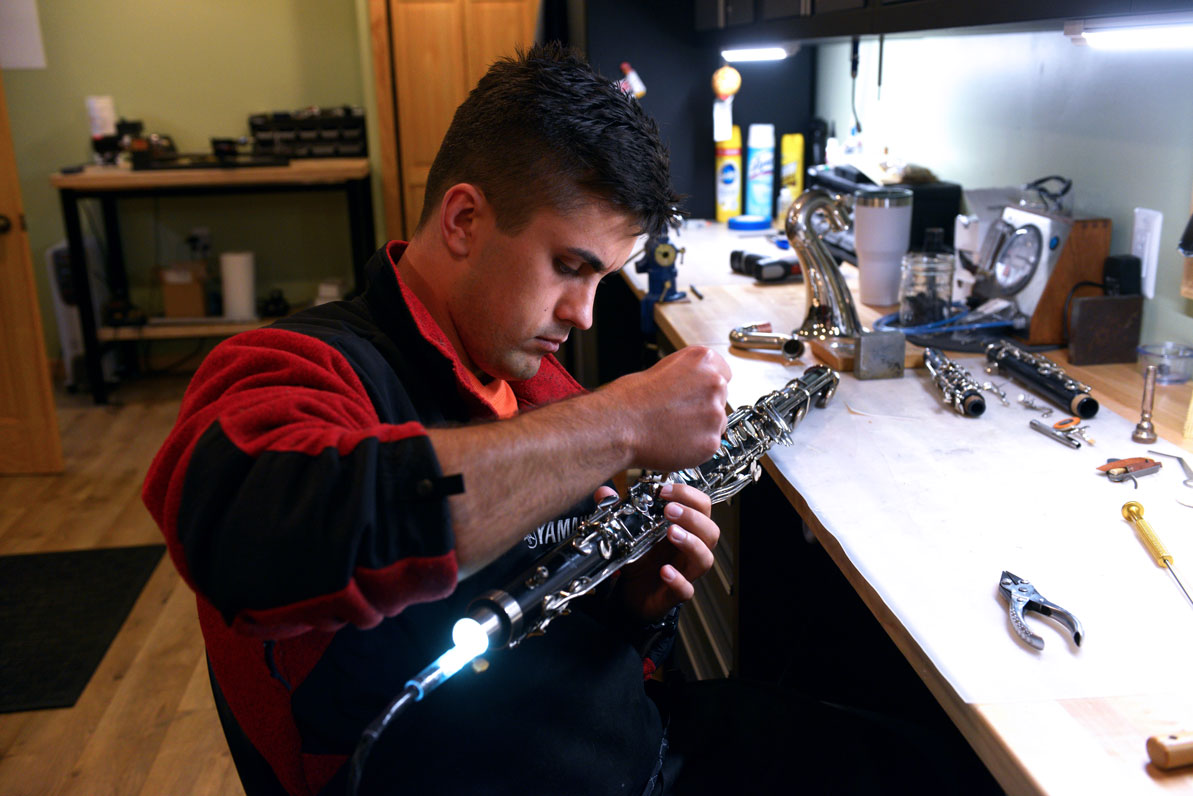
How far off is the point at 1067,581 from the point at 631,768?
0.51m

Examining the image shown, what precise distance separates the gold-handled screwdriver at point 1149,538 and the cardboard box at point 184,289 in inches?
175

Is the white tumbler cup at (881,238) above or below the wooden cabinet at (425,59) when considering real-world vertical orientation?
below

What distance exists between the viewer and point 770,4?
2.57m

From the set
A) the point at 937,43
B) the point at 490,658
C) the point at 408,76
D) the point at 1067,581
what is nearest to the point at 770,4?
the point at 937,43

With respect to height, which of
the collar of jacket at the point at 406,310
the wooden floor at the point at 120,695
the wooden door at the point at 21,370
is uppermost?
the collar of jacket at the point at 406,310

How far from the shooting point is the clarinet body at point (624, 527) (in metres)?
0.83

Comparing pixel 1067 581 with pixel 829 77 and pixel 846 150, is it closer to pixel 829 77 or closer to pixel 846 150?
pixel 846 150

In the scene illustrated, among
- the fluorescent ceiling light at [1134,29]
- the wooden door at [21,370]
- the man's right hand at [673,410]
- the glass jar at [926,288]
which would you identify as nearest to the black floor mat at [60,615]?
the wooden door at [21,370]

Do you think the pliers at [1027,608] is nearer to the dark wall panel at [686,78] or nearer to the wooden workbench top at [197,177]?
the dark wall panel at [686,78]

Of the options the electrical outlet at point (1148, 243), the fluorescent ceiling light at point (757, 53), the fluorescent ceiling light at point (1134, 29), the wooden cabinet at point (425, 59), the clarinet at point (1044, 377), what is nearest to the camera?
the fluorescent ceiling light at point (1134, 29)

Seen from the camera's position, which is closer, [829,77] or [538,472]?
[538,472]

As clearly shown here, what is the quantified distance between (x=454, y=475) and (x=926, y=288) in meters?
1.66

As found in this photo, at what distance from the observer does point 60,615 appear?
2729 mm

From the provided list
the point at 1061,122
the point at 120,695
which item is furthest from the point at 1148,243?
the point at 120,695
